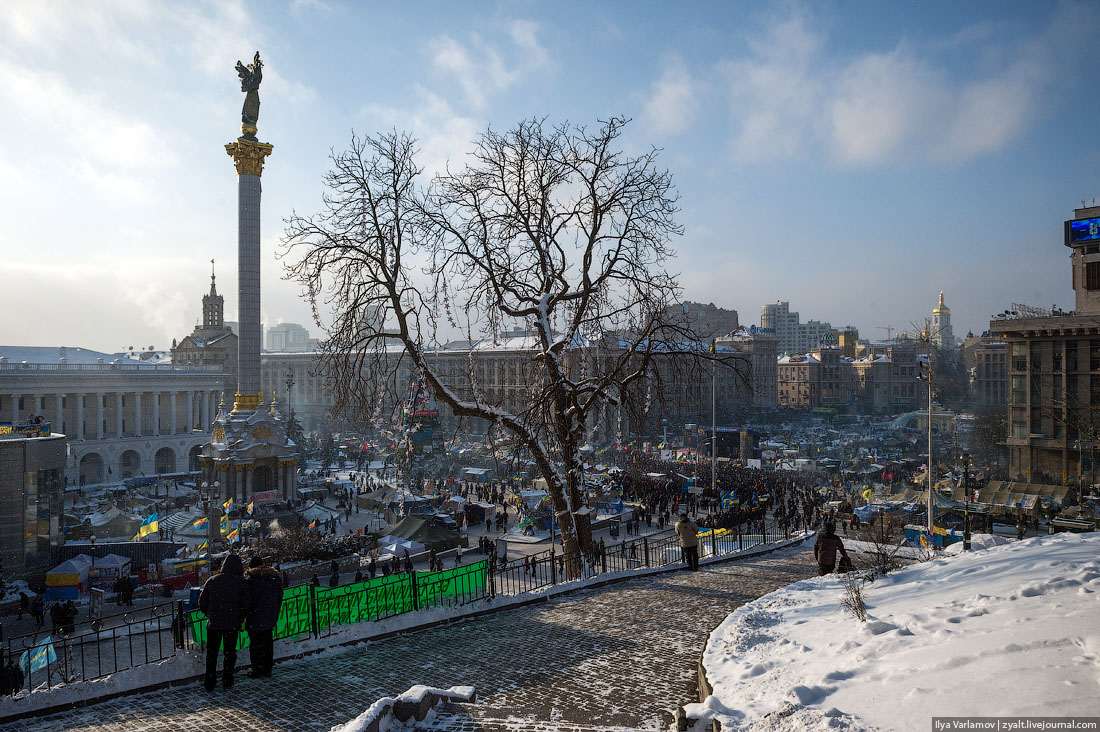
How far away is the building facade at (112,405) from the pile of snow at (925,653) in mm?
Answer: 64247

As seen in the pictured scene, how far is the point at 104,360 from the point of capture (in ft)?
227

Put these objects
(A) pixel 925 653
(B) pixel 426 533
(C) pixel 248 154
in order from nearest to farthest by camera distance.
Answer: (A) pixel 925 653 → (B) pixel 426 533 → (C) pixel 248 154

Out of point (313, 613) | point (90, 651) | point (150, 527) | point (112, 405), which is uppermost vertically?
point (112, 405)

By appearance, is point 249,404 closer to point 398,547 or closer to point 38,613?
point 398,547

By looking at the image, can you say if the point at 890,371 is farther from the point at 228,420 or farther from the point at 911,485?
the point at 228,420

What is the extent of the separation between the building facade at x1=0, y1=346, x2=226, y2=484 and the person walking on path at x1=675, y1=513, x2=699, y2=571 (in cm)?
5953

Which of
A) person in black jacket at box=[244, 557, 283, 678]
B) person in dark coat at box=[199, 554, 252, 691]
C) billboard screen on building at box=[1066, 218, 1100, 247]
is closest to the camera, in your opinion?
person in dark coat at box=[199, 554, 252, 691]

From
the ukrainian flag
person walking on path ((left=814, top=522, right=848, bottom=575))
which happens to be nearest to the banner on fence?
person walking on path ((left=814, top=522, right=848, bottom=575))

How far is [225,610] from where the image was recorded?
7496 millimetres

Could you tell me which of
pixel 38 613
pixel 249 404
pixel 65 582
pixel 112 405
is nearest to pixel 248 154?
pixel 249 404

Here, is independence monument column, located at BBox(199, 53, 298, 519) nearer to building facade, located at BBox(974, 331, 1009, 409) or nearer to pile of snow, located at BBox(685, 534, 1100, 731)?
pile of snow, located at BBox(685, 534, 1100, 731)

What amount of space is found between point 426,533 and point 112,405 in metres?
53.4

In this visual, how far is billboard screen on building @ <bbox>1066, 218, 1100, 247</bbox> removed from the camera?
46500 mm

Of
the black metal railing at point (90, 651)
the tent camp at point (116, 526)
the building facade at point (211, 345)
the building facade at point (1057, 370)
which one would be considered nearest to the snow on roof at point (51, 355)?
the building facade at point (211, 345)
